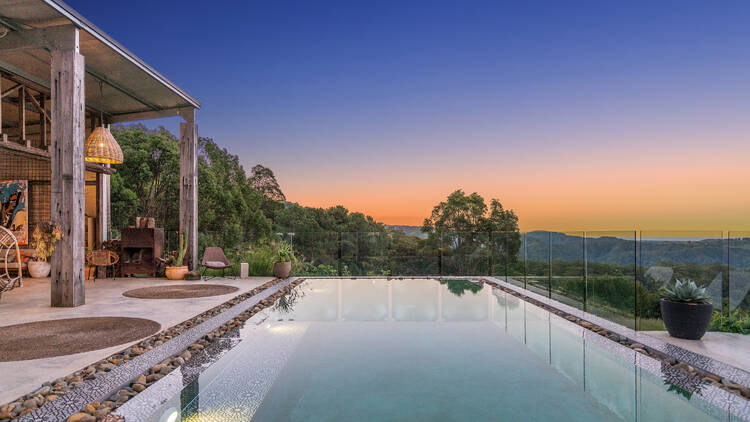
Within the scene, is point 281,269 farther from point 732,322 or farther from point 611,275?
point 732,322

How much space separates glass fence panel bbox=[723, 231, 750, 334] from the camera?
4.42m

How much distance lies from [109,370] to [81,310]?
2797mm

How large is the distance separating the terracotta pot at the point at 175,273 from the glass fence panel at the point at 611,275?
7678mm

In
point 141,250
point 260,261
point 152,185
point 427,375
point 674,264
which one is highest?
point 152,185

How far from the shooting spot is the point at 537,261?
750cm

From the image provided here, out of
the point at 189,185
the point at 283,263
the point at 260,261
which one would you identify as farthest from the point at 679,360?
the point at 189,185

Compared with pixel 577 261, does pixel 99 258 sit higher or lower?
lower

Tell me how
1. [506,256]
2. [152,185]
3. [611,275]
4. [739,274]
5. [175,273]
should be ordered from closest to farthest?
1. [739,274]
2. [611,275]
3. [175,273]
4. [506,256]
5. [152,185]

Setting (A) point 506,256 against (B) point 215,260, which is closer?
(B) point 215,260

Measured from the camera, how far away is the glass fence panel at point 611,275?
495 centimetres

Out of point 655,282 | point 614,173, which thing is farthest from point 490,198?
point 655,282

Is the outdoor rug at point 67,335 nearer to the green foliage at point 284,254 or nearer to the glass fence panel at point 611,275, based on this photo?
the green foliage at point 284,254

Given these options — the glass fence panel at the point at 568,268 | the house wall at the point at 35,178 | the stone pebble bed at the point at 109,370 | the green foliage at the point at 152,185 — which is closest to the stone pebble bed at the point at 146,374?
the stone pebble bed at the point at 109,370

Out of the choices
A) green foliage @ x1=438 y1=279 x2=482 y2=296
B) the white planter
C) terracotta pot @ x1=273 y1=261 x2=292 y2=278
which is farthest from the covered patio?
green foliage @ x1=438 y1=279 x2=482 y2=296
